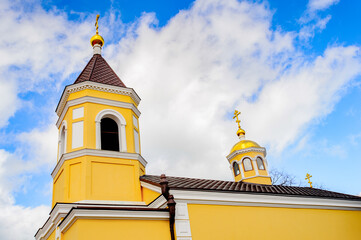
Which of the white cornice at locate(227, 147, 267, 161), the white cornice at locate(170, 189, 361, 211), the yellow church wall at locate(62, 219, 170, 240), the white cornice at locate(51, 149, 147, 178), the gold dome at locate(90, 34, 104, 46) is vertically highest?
the gold dome at locate(90, 34, 104, 46)

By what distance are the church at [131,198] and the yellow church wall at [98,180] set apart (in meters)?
0.03

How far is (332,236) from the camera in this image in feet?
38.2

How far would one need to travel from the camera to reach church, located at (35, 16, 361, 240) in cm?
875

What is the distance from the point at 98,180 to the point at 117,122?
2.59 m

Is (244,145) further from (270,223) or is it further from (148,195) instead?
(148,195)

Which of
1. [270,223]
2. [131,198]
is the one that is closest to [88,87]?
[131,198]

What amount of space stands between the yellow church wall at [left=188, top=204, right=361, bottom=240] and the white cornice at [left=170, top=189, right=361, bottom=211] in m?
0.14

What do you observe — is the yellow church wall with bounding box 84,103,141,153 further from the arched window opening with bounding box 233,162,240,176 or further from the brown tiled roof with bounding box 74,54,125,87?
the arched window opening with bounding box 233,162,240,176

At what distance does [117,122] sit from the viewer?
12.8 m

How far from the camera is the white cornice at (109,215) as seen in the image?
815 centimetres

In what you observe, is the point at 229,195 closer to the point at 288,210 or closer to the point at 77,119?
the point at 288,210

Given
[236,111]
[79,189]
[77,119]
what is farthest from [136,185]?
[236,111]

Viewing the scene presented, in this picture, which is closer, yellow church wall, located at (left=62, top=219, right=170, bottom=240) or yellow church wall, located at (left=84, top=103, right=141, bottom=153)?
yellow church wall, located at (left=62, top=219, right=170, bottom=240)

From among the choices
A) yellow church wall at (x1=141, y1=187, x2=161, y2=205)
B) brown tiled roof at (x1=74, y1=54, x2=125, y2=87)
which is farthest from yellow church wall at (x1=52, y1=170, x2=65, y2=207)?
brown tiled roof at (x1=74, y1=54, x2=125, y2=87)
